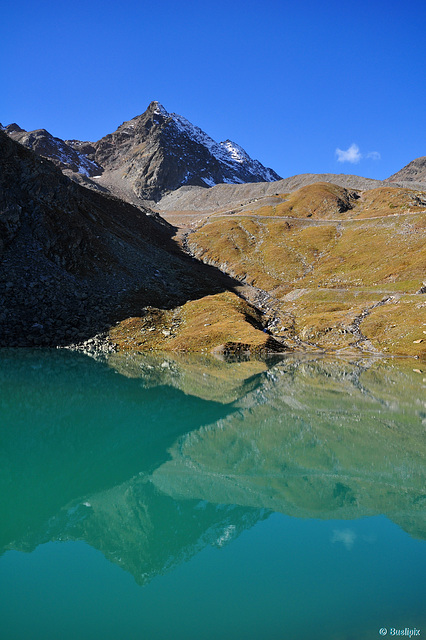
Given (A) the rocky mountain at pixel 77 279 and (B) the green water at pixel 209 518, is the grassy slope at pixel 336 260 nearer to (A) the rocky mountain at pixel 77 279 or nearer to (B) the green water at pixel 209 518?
(A) the rocky mountain at pixel 77 279

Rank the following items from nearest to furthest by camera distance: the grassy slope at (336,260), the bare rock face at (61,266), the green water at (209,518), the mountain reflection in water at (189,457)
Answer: the green water at (209,518), the mountain reflection in water at (189,457), the bare rock face at (61,266), the grassy slope at (336,260)

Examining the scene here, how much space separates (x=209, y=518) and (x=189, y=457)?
8.29m

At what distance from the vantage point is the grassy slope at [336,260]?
256 ft

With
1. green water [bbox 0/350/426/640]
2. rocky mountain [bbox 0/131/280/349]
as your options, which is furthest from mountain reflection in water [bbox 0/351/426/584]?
rocky mountain [bbox 0/131/280/349]

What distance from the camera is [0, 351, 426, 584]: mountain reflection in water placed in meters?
15.5

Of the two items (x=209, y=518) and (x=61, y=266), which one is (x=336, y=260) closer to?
(x=61, y=266)

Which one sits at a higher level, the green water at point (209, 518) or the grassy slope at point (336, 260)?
the grassy slope at point (336, 260)

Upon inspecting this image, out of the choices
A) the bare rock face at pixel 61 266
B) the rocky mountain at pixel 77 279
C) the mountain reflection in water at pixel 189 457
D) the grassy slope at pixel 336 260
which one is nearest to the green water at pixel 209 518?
the mountain reflection in water at pixel 189 457

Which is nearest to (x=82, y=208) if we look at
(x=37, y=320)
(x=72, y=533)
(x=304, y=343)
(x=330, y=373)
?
(x=37, y=320)

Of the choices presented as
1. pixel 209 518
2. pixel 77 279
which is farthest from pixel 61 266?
pixel 209 518

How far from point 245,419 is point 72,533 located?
1917cm

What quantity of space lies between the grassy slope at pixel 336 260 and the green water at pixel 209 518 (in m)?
41.9

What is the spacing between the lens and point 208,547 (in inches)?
551

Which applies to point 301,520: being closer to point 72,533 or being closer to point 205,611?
point 205,611
